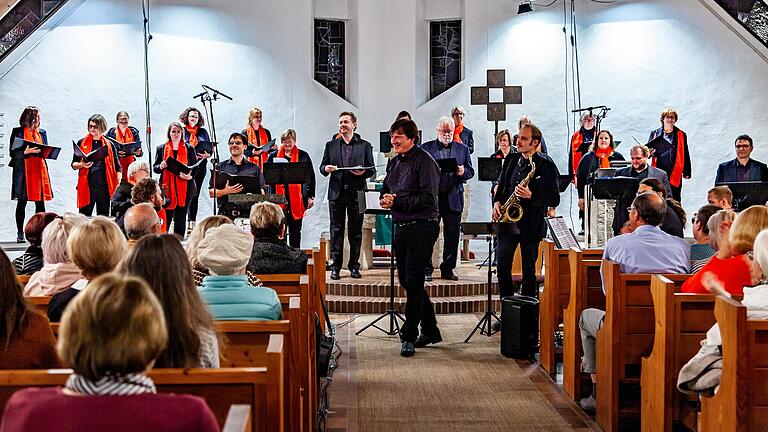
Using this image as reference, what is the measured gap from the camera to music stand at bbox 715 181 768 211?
27.5 feet

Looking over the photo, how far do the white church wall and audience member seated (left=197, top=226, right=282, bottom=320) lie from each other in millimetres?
9485

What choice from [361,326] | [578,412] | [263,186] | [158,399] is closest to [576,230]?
[263,186]

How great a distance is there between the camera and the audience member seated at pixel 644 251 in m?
4.90

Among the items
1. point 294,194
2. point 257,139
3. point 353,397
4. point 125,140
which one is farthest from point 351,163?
point 353,397

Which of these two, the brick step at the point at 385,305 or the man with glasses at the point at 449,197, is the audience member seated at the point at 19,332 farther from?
the man with glasses at the point at 449,197

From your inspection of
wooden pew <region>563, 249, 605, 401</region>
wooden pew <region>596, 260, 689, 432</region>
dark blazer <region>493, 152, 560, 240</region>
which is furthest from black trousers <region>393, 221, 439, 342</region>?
wooden pew <region>596, 260, 689, 432</region>

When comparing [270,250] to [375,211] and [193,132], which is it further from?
[193,132]

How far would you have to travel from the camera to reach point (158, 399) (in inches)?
73.5

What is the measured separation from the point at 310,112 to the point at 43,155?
14.1ft

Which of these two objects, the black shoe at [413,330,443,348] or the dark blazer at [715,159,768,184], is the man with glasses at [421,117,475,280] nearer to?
the black shoe at [413,330,443,348]

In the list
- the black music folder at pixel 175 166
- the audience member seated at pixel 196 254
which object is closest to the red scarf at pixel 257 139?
the black music folder at pixel 175 166

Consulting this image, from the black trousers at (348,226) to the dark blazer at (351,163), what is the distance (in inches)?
Answer: 2.7

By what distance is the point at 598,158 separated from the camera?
11992 millimetres

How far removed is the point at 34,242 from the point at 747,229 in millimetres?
3462
